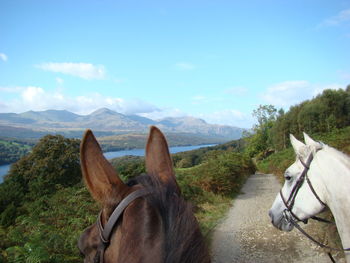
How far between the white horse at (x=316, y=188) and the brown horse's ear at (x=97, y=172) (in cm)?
239

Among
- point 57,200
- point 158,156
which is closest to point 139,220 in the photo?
point 158,156

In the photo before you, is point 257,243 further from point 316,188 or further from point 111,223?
point 111,223

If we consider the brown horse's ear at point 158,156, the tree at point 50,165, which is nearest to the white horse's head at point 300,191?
the brown horse's ear at point 158,156

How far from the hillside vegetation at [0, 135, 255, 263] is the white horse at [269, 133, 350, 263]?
2.89 metres

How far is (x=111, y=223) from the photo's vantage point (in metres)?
0.95

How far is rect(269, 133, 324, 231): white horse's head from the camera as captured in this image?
279 cm

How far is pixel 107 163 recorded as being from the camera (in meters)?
0.97

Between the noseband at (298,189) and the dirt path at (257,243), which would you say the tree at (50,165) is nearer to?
the dirt path at (257,243)

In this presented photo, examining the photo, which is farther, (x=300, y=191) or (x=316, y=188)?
(x=300, y=191)

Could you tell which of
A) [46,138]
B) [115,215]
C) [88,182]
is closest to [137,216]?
[115,215]

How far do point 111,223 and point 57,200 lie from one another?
18.2 feet

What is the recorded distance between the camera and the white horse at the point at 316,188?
2443 mm

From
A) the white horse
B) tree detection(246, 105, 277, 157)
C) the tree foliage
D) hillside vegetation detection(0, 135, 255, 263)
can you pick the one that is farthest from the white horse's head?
tree detection(246, 105, 277, 157)

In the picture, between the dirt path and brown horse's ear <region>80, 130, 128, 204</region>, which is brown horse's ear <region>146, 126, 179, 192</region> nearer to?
brown horse's ear <region>80, 130, 128, 204</region>
